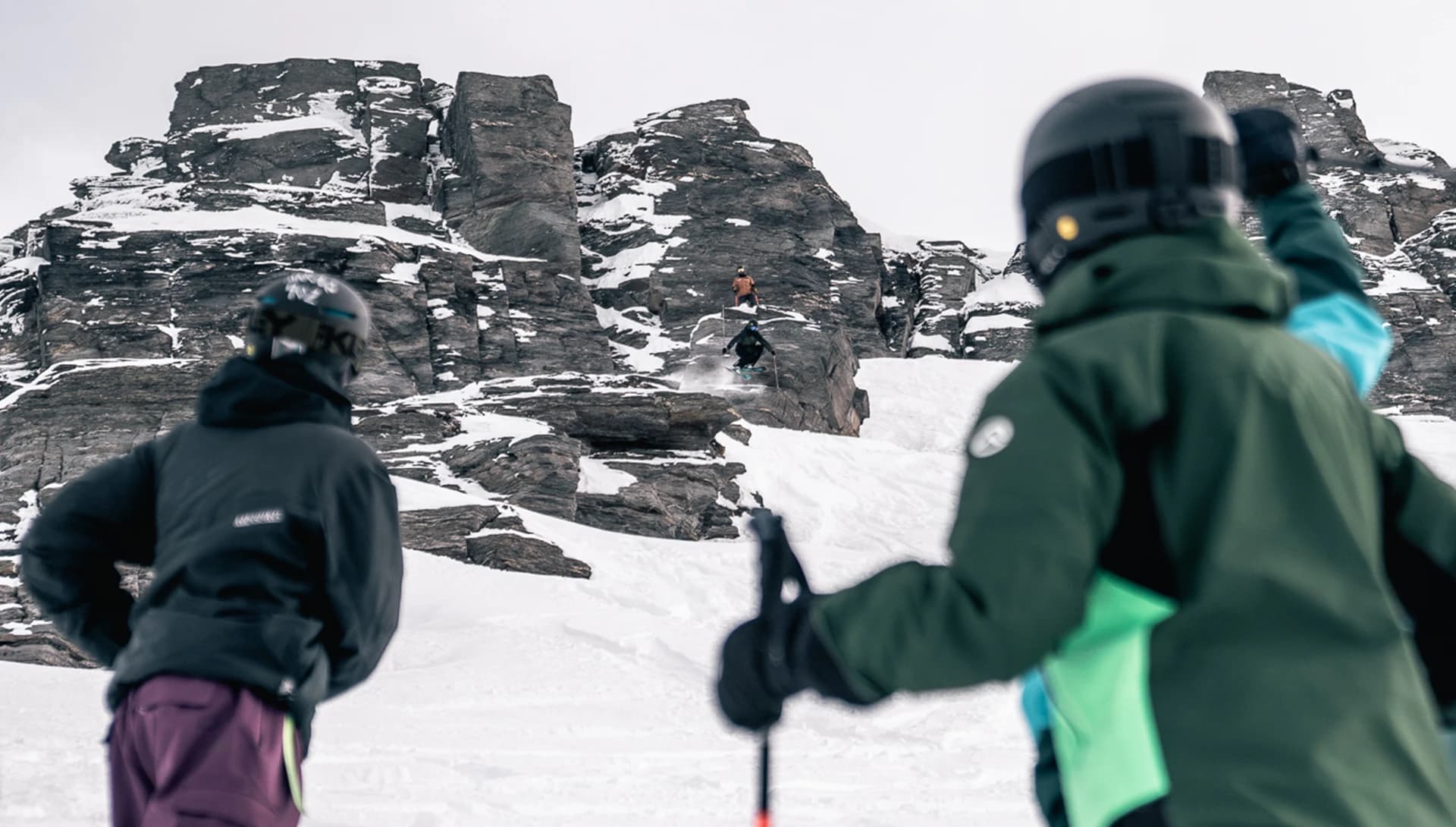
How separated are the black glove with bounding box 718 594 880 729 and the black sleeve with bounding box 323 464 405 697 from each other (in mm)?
1440

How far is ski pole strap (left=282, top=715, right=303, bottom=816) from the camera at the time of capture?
2570 millimetres

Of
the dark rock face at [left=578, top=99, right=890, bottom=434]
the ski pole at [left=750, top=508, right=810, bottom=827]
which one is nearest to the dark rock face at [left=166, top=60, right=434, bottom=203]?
the dark rock face at [left=578, top=99, right=890, bottom=434]

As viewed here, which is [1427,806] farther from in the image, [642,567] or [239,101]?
[239,101]


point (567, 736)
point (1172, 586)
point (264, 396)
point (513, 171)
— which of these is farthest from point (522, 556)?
point (513, 171)

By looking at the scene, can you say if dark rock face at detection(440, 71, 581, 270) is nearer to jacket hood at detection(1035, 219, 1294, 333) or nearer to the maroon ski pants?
the maroon ski pants

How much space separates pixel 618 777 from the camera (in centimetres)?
654

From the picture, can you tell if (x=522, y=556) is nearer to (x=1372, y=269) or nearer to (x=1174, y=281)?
(x=1174, y=281)

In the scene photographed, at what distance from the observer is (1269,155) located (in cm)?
226

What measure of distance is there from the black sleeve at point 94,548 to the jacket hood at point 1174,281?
7.87ft

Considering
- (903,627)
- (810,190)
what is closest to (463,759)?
(903,627)

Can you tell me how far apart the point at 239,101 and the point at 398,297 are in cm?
2710

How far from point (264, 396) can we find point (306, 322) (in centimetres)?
25

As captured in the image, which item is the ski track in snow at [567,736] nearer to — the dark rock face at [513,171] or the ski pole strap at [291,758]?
the ski pole strap at [291,758]

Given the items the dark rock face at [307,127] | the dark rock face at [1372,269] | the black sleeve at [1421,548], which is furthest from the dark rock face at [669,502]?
the dark rock face at [1372,269]
